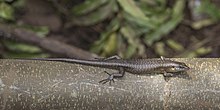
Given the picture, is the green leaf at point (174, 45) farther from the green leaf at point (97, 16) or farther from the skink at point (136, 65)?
the skink at point (136, 65)

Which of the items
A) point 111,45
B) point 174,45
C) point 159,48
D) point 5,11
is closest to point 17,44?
point 5,11

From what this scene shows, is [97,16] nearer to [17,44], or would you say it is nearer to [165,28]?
[165,28]

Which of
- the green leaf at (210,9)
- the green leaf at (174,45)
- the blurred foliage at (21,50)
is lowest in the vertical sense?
the blurred foliage at (21,50)

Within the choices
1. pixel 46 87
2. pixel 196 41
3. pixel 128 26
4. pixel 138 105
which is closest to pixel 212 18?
pixel 196 41

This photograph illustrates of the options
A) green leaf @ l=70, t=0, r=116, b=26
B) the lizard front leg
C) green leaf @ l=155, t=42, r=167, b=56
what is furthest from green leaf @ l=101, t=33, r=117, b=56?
the lizard front leg

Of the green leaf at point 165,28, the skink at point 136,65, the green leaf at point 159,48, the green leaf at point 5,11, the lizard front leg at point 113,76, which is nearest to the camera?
the lizard front leg at point 113,76

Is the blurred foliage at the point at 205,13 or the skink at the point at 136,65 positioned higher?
the blurred foliage at the point at 205,13

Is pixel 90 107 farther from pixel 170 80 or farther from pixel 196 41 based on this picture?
pixel 196 41

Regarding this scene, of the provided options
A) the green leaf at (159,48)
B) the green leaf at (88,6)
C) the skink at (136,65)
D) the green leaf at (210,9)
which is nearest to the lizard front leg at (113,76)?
the skink at (136,65)

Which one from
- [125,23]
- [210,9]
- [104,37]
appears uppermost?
[210,9]

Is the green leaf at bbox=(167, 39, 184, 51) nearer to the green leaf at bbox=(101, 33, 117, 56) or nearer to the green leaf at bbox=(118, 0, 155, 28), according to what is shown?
the green leaf at bbox=(118, 0, 155, 28)

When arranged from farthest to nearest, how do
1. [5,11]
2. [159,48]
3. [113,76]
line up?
1. [159,48]
2. [5,11]
3. [113,76]
